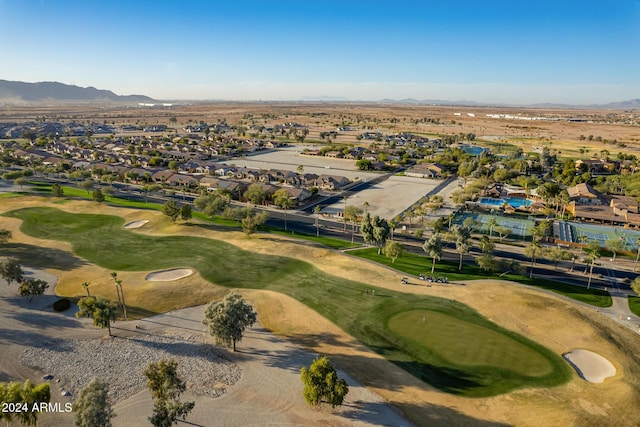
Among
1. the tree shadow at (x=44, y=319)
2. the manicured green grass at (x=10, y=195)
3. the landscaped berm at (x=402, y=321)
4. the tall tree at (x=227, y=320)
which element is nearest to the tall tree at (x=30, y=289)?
the landscaped berm at (x=402, y=321)

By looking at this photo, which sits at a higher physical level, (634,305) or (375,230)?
(375,230)

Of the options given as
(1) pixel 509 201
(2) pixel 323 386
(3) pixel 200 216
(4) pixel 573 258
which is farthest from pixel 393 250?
(1) pixel 509 201

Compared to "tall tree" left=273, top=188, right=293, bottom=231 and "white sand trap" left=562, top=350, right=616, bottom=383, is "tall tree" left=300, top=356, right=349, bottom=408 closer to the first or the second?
"white sand trap" left=562, top=350, right=616, bottom=383

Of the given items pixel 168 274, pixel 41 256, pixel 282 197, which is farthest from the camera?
pixel 282 197

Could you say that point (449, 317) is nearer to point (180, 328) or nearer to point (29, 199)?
point (180, 328)

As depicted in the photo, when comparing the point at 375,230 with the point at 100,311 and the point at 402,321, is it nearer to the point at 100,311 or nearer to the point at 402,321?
the point at 402,321

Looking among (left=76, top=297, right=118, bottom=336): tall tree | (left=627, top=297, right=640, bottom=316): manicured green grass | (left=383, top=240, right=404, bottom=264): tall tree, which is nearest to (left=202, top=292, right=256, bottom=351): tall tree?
(left=76, top=297, right=118, bottom=336): tall tree

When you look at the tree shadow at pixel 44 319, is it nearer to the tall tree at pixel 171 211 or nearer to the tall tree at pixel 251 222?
the tall tree at pixel 251 222
